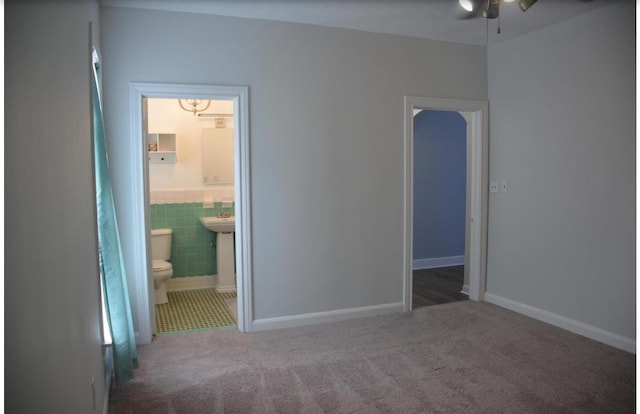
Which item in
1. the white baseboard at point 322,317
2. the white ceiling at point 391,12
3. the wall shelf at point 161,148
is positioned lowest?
the white baseboard at point 322,317

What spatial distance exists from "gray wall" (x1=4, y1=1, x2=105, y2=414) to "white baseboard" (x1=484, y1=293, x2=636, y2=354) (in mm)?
3191

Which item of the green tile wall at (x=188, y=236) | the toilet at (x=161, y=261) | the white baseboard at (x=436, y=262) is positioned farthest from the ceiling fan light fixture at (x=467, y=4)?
the white baseboard at (x=436, y=262)

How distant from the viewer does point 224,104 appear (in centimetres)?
514

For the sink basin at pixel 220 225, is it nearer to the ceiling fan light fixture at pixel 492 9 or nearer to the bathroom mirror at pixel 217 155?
the bathroom mirror at pixel 217 155

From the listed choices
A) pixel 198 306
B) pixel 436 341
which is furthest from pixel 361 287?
pixel 198 306

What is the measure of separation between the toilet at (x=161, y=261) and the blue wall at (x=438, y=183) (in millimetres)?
2945

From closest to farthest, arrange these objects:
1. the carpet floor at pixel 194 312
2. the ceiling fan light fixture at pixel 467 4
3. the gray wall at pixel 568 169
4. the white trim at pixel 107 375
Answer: the white trim at pixel 107 375
the ceiling fan light fixture at pixel 467 4
the gray wall at pixel 568 169
the carpet floor at pixel 194 312

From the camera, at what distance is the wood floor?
14.9 feet

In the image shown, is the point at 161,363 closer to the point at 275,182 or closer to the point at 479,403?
the point at 275,182

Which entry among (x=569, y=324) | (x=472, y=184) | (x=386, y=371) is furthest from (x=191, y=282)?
(x=569, y=324)

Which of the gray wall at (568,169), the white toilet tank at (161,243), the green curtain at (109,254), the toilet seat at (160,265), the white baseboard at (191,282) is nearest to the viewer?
the green curtain at (109,254)

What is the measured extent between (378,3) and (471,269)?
2.51 meters

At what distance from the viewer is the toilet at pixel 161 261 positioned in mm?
4477

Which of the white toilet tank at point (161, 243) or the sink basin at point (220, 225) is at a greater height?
the sink basin at point (220, 225)
